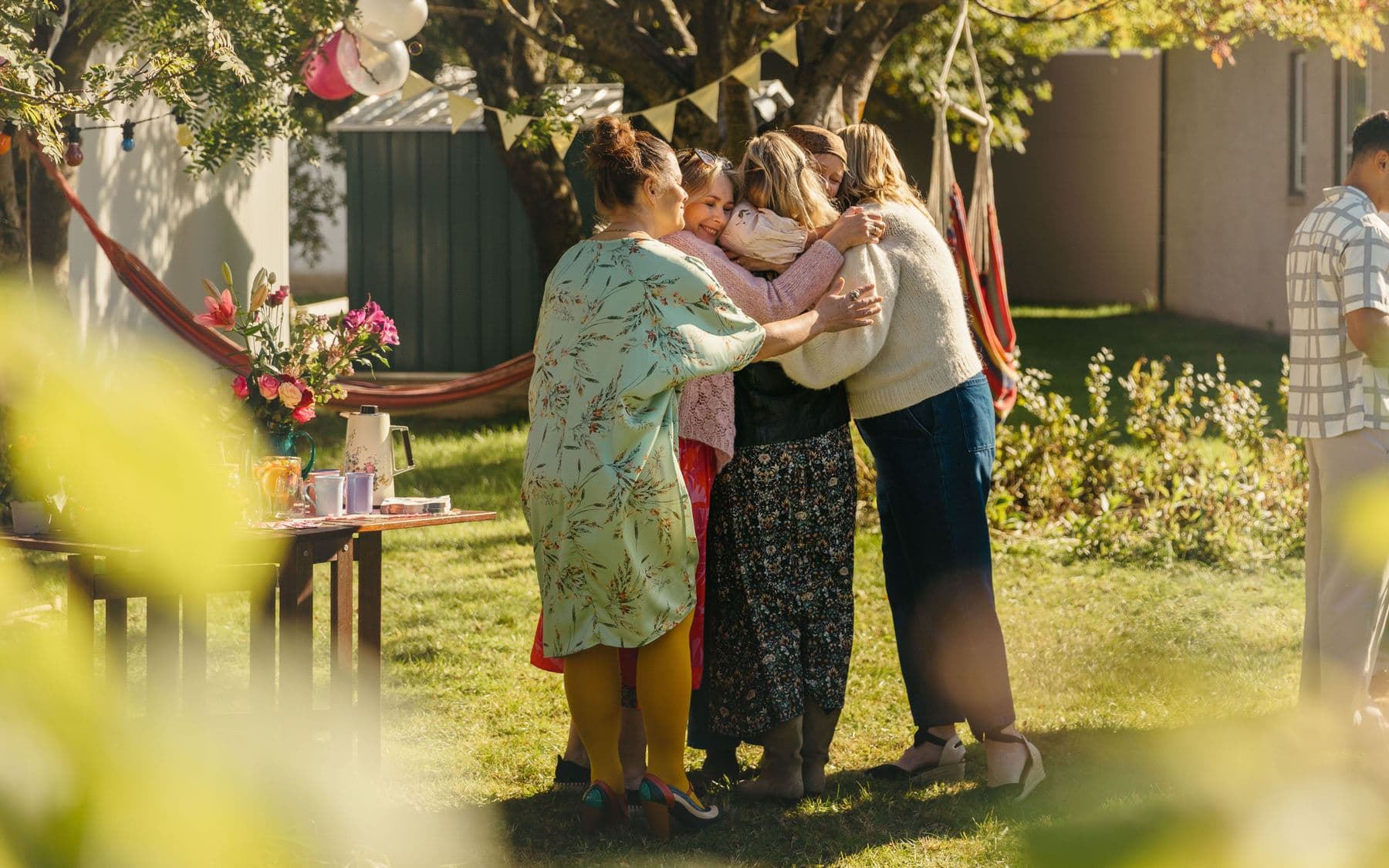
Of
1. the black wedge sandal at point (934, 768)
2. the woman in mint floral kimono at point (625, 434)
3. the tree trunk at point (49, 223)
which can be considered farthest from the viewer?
the tree trunk at point (49, 223)

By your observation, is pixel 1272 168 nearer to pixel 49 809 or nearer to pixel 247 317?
pixel 247 317

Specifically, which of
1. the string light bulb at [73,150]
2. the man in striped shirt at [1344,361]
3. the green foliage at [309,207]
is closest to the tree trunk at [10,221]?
the string light bulb at [73,150]

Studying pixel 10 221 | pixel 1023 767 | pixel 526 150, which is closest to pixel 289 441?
pixel 1023 767

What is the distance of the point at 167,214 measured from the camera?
8.69 metres

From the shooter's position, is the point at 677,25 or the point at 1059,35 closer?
the point at 677,25

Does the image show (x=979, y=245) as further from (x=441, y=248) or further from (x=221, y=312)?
(x=441, y=248)

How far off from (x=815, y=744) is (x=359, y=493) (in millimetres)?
1228

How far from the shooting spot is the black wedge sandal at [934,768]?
3.53 meters

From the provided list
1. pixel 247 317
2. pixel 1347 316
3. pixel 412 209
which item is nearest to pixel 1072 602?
pixel 1347 316

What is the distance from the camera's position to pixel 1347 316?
136 inches

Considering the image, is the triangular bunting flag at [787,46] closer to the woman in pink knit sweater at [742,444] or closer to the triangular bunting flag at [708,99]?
the triangular bunting flag at [708,99]

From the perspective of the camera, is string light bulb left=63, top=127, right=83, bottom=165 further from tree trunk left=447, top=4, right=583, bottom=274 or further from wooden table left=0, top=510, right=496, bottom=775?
tree trunk left=447, top=4, right=583, bottom=274

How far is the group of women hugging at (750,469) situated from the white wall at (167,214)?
13.2 feet

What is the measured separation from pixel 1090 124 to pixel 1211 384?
44.6 ft
